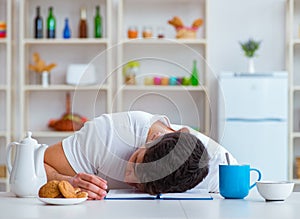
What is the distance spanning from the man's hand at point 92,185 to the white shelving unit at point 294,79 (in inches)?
137

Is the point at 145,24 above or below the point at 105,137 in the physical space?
above

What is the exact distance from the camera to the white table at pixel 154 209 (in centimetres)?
151

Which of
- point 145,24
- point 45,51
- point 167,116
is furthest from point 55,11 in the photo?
point 167,116

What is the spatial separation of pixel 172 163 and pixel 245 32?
3.84 m

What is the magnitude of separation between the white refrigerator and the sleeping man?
2867mm

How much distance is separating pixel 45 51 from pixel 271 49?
198 cm

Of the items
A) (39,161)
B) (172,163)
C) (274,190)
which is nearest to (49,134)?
(39,161)

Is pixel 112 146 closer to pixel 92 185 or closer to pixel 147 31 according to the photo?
pixel 92 185

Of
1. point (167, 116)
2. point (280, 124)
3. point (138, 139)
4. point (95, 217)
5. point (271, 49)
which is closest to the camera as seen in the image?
point (95, 217)

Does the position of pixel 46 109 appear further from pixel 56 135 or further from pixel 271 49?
pixel 271 49

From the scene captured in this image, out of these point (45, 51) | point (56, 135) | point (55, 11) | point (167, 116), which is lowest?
point (56, 135)

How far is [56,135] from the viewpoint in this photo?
5.26 meters

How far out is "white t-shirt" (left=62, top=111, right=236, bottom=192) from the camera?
2055 mm

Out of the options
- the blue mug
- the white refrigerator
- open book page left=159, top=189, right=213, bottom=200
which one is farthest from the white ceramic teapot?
the white refrigerator
